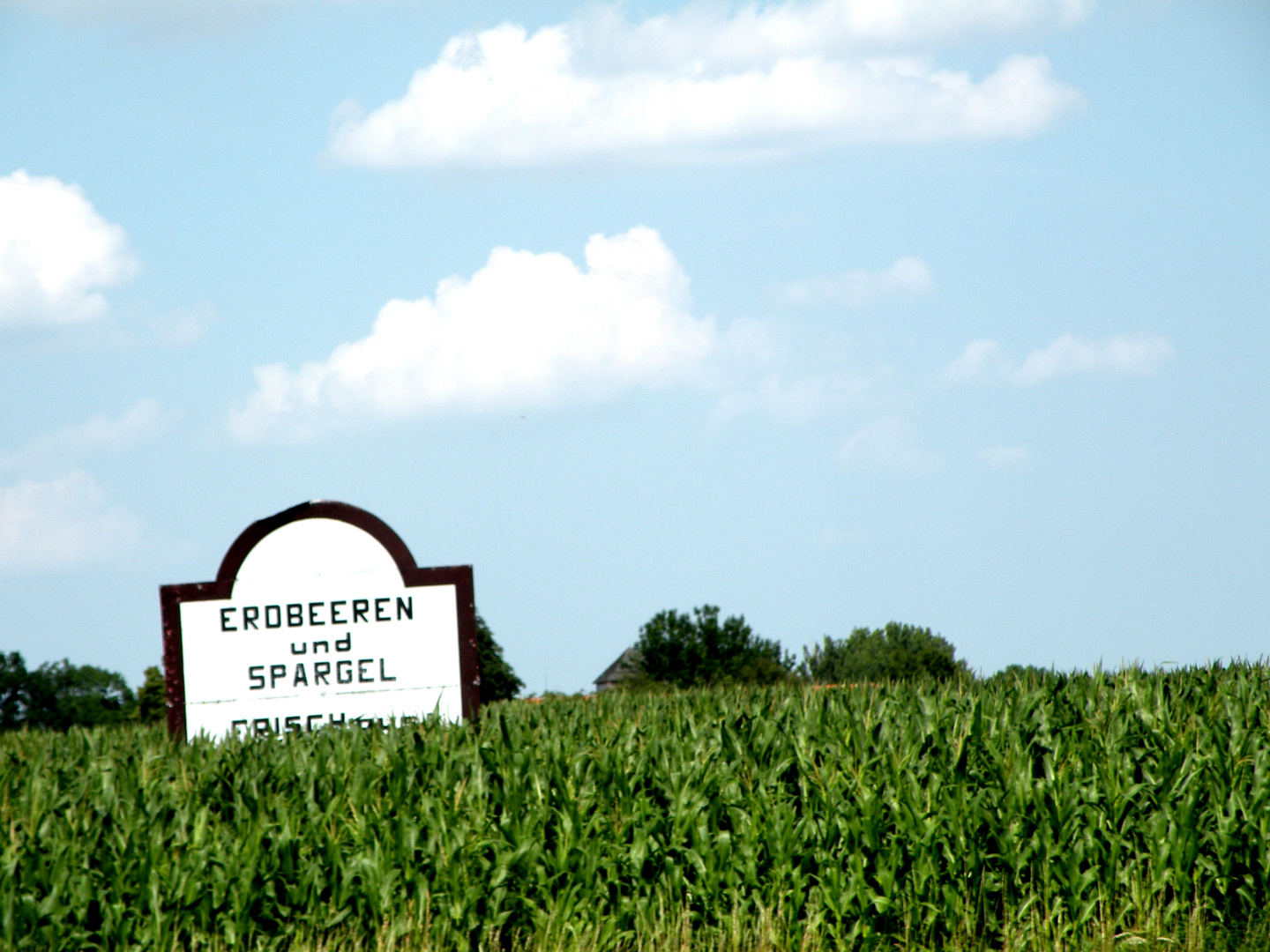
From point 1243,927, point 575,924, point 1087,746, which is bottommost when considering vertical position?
point 1243,927

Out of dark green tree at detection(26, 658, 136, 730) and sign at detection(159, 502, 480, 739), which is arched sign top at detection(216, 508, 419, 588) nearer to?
sign at detection(159, 502, 480, 739)

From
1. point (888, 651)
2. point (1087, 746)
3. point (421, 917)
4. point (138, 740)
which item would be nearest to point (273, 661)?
point (138, 740)

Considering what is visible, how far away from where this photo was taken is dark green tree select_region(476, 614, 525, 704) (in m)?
37.1

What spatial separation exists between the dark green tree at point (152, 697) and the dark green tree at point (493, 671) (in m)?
10.2

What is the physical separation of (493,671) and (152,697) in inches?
450

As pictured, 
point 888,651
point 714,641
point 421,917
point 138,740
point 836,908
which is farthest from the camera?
point 714,641

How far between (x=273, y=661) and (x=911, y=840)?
5.57 metres

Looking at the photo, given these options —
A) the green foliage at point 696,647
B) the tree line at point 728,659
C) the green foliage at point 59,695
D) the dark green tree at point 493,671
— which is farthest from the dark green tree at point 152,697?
the green foliage at point 59,695

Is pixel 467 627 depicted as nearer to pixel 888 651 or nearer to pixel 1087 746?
pixel 1087 746

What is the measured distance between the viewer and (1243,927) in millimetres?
9227

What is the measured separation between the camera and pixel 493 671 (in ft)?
124

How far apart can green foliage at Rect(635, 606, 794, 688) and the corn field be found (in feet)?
100

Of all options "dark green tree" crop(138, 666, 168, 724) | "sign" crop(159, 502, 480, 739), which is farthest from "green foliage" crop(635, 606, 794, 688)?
"sign" crop(159, 502, 480, 739)

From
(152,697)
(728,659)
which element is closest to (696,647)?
(728,659)
